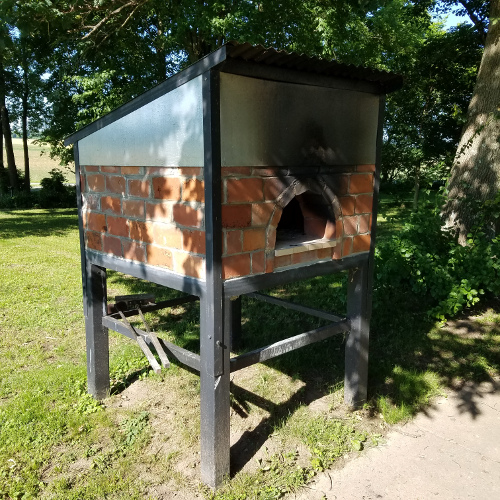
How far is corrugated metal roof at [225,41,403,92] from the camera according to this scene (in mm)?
2346

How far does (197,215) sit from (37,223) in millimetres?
12757

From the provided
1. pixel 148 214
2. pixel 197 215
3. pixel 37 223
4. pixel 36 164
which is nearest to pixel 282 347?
pixel 197 215

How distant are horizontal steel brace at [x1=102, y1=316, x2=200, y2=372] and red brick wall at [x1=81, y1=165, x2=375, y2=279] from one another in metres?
0.53

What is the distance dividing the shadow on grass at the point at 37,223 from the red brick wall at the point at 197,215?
9.14 metres

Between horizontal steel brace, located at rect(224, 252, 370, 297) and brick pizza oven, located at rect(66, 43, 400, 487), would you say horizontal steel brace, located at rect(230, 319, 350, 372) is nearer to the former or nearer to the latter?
brick pizza oven, located at rect(66, 43, 400, 487)

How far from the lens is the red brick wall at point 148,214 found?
2.66 metres

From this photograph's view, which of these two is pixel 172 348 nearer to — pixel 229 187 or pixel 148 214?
pixel 148 214

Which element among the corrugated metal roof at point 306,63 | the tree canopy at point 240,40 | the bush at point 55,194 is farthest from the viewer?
the bush at point 55,194

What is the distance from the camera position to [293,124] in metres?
2.83

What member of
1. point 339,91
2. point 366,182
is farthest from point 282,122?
point 366,182

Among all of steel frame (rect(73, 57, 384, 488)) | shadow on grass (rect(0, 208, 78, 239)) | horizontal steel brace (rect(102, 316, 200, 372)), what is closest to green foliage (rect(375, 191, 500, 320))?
steel frame (rect(73, 57, 384, 488))

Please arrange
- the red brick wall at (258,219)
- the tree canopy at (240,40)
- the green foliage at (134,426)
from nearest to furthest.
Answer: the red brick wall at (258,219) < the green foliage at (134,426) < the tree canopy at (240,40)

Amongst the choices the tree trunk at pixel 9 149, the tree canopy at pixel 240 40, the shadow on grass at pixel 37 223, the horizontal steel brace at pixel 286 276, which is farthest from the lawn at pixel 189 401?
the tree trunk at pixel 9 149

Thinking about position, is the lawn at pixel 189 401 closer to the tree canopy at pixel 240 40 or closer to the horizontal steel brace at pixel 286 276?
the horizontal steel brace at pixel 286 276
